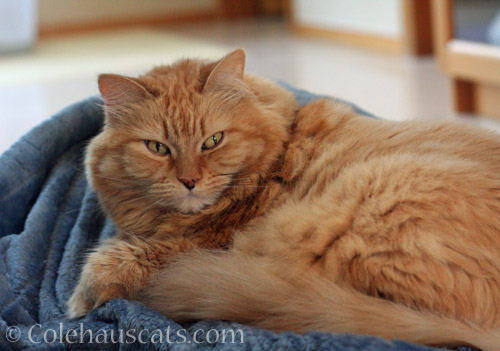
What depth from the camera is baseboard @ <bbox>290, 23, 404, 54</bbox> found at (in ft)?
17.0

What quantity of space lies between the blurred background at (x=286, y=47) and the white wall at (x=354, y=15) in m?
0.01

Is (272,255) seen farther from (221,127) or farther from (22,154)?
(22,154)

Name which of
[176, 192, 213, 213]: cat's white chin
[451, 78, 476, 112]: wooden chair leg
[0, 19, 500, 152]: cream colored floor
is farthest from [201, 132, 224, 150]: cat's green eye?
[451, 78, 476, 112]: wooden chair leg

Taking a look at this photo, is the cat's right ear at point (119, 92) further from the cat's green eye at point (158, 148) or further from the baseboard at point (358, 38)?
the baseboard at point (358, 38)

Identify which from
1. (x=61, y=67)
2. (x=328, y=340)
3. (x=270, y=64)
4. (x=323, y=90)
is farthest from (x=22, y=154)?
(x=61, y=67)

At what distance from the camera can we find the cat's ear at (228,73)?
1442 mm

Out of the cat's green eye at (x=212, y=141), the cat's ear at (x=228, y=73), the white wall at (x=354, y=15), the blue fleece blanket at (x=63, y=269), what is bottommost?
the white wall at (x=354, y=15)

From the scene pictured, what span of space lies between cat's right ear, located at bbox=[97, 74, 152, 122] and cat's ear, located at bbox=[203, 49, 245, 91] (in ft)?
0.47

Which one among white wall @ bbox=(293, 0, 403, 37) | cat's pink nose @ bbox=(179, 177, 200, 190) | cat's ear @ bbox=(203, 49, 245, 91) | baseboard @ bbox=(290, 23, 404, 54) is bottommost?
baseboard @ bbox=(290, 23, 404, 54)

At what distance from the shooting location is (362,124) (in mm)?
1562

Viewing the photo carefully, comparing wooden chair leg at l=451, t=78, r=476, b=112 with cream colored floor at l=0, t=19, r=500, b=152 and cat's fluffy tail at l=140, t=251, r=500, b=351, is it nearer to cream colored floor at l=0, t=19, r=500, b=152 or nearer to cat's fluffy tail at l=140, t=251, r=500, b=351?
cream colored floor at l=0, t=19, r=500, b=152

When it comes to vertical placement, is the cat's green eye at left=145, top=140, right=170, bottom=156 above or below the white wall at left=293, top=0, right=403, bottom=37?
above

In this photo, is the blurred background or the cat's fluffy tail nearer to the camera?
the cat's fluffy tail

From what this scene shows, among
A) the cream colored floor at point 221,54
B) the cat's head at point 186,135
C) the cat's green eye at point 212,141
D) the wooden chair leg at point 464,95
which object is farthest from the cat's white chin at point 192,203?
the wooden chair leg at point 464,95
